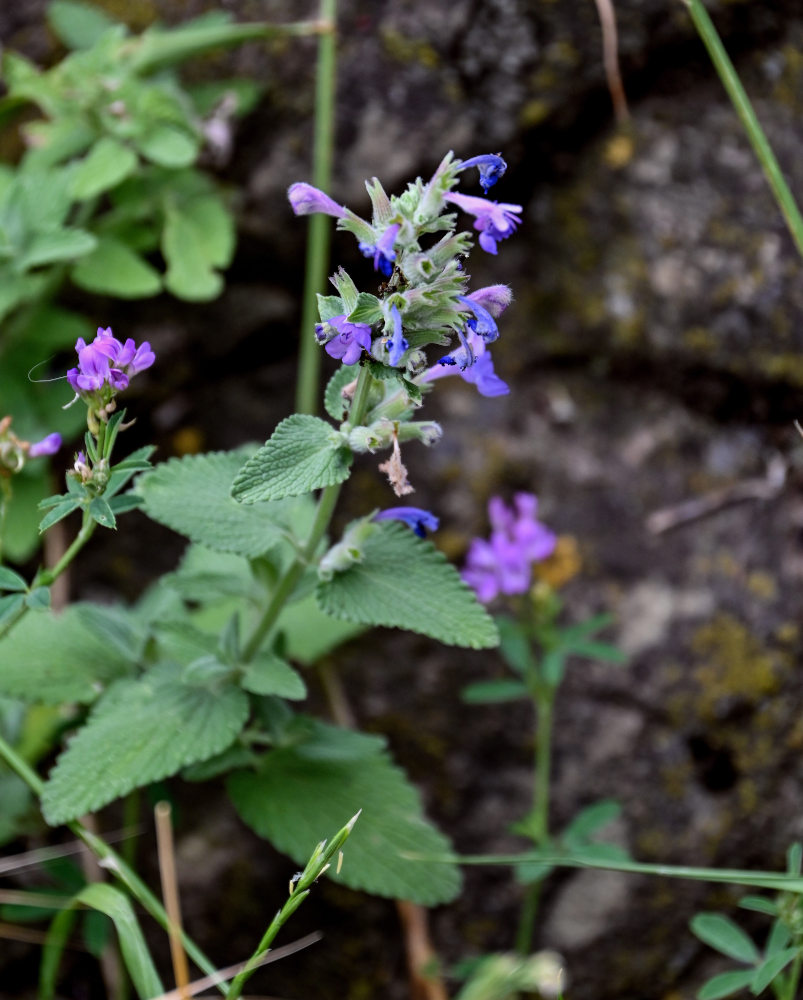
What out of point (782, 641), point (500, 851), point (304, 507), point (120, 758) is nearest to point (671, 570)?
point (782, 641)

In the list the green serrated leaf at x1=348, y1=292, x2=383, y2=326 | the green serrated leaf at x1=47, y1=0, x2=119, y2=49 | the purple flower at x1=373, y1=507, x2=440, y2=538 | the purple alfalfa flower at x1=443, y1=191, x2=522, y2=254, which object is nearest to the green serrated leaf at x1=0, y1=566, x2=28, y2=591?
the purple flower at x1=373, y1=507, x2=440, y2=538

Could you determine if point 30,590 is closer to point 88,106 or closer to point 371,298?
point 371,298

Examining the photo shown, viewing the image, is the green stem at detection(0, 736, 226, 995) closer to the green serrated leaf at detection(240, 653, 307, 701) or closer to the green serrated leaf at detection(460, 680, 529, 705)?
the green serrated leaf at detection(240, 653, 307, 701)

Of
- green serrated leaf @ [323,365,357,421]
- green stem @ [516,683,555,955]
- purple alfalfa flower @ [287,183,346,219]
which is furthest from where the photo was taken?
green stem @ [516,683,555,955]

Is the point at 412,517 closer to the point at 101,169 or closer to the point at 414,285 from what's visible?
the point at 414,285

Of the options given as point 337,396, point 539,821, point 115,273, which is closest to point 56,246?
point 115,273

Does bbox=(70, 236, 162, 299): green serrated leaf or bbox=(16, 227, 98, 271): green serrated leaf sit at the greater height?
bbox=(16, 227, 98, 271): green serrated leaf
